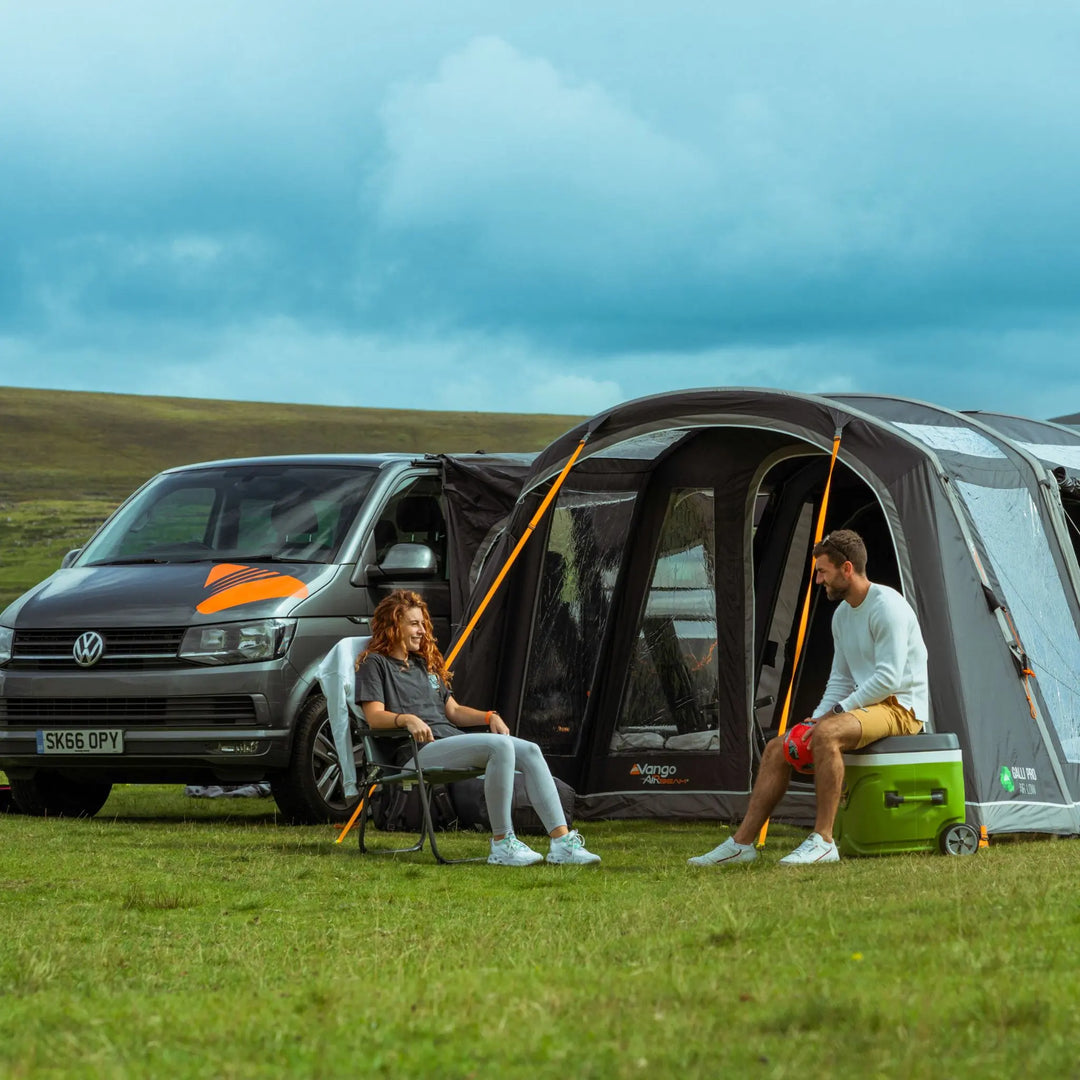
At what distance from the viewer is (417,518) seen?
10.9m

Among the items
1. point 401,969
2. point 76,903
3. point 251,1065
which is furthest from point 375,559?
point 251,1065

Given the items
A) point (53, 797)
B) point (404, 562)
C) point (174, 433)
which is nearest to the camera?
point (404, 562)

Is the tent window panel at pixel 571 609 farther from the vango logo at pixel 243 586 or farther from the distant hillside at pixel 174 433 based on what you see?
the distant hillside at pixel 174 433

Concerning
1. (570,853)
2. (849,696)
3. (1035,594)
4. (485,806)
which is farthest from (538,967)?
(1035,594)

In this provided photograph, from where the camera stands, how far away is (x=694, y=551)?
10586mm

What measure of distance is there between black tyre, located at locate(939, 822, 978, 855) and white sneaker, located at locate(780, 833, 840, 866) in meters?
0.53

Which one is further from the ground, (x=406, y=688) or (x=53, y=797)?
(x=406, y=688)

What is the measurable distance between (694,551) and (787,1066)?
7.15m

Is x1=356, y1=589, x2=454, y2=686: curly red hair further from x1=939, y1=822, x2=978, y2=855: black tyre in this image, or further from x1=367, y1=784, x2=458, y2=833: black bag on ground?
x1=939, y1=822, x2=978, y2=855: black tyre

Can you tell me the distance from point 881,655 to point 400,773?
240 centimetres

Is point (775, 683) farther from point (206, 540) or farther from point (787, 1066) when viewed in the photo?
point (787, 1066)

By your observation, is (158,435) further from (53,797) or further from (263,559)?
(263,559)

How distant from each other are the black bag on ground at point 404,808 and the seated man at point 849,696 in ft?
7.56

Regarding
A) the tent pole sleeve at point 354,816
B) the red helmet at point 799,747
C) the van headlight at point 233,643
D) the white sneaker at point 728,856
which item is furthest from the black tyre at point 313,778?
the red helmet at point 799,747
